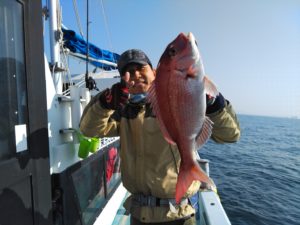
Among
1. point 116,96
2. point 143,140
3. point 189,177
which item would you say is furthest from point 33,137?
point 189,177

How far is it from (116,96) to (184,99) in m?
0.63

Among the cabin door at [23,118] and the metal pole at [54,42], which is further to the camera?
the metal pole at [54,42]

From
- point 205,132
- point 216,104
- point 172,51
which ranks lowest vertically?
point 205,132

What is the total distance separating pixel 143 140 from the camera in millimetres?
2248

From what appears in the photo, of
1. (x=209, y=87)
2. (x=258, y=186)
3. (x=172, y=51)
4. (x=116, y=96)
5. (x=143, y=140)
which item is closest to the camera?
(x=172, y=51)

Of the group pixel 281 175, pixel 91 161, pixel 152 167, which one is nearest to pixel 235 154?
pixel 281 175

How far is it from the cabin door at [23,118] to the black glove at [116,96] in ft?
1.71

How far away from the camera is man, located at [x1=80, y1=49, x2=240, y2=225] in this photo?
2092mm

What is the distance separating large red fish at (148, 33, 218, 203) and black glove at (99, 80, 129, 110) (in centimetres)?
42

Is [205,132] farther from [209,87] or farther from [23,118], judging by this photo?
[23,118]

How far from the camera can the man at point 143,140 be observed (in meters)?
2.09

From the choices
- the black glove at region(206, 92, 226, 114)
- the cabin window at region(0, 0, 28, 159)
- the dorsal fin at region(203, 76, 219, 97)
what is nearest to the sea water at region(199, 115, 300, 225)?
the black glove at region(206, 92, 226, 114)

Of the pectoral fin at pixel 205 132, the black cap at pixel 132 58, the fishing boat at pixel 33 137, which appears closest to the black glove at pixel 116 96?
the black cap at pixel 132 58

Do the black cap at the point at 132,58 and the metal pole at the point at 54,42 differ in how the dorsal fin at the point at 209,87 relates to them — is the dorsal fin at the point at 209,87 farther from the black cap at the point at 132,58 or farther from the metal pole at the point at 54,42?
the metal pole at the point at 54,42
